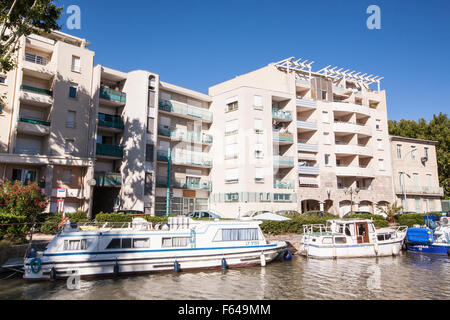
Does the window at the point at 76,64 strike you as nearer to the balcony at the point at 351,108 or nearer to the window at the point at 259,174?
the window at the point at 259,174

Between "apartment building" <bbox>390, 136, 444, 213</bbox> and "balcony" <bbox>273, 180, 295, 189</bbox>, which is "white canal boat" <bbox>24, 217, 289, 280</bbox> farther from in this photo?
"apartment building" <bbox>390, 136, 444, 213</bbox>

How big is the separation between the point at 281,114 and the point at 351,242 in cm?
2245

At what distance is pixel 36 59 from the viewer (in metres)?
32.8

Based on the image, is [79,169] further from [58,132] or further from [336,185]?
[336,185]

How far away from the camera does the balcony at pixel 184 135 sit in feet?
132

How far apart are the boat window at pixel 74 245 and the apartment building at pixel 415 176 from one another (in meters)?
43.9

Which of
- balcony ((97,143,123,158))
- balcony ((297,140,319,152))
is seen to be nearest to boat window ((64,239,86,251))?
balcony ((97,143,123,158))

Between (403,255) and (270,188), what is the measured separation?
1676cm

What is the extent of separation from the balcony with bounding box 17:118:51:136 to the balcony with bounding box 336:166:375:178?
113ft

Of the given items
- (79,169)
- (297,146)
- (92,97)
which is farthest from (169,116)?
(297,146)

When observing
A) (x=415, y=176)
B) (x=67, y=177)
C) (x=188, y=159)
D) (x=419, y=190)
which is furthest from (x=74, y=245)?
(x=415, y=176)

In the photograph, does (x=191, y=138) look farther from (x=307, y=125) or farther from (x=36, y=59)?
(x=36, y=59)

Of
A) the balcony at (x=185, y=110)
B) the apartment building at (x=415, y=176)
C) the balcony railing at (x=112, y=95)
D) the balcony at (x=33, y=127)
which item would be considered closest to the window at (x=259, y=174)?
the balcony at (x=185, y=110)

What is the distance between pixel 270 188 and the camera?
1580 inches
